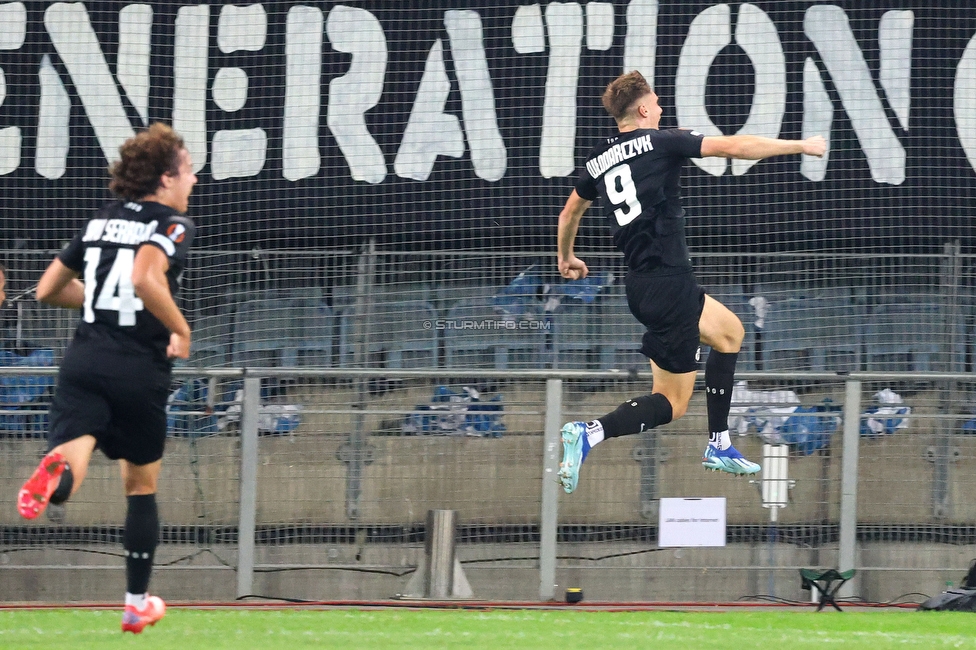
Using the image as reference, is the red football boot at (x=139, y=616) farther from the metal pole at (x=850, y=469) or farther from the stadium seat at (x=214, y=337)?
the metal pole at (x=850, y=469)

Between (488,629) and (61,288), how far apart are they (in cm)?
253

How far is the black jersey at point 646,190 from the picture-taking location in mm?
6098

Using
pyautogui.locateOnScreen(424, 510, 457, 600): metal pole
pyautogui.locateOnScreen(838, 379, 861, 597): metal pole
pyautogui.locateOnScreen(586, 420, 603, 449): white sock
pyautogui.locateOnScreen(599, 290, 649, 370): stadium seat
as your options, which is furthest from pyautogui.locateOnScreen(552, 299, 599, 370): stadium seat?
pyautogui.locateOnScreen(586, 420, 603, 449): white sock

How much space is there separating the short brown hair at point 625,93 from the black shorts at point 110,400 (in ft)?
8.04

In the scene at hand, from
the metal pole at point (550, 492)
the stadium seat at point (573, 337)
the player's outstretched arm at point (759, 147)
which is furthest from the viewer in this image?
the stadium seat at point (573, 337)

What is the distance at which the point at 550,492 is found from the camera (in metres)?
7.94

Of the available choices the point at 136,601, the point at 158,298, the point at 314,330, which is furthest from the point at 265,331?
the point at 158,298

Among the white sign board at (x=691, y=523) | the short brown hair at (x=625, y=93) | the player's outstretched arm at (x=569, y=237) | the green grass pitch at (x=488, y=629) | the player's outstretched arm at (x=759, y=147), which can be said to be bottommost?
the green grass pitch at (x=488, y=629)

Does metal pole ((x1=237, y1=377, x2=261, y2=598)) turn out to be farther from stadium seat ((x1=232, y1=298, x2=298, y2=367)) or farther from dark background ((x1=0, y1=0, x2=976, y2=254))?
dark background ((x1=0, y1=0, x2=976, y2=254))

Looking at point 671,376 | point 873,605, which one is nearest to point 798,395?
point 873,605

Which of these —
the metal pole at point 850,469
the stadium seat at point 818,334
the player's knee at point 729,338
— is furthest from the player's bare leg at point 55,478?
the stadium seat at point 818,334

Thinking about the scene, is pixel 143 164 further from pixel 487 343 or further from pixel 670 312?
pixel 487 343

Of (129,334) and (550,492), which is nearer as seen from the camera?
(129,334)

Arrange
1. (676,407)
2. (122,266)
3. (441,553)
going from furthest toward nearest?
(441,553) → (676,407) → (122,266)
